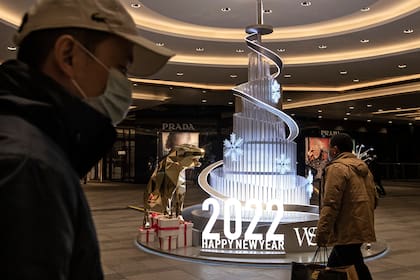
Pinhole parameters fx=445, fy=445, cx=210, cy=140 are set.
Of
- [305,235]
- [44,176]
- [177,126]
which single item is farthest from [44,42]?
[177,126]

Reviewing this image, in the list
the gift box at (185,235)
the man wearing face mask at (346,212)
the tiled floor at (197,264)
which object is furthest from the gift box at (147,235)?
the man wearing face mask at (346,212)

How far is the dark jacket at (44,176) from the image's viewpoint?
0.64 meters

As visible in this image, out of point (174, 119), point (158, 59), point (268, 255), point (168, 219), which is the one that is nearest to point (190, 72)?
point (168, 219)

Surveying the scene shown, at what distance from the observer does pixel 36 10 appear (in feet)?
2.89

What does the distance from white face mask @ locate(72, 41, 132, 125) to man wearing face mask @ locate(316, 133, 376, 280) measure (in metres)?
2.88

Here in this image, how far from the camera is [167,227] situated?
6117 millimetres

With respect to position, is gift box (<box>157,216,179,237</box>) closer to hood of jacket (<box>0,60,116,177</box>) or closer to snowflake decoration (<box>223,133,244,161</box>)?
snowflake decoration (<box>223,133,244,161</box>)

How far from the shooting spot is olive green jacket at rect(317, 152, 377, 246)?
11.8ft

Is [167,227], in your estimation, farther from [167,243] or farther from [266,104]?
[266,104]

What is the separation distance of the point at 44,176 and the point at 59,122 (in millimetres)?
139

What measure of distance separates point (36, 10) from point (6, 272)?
51 cm

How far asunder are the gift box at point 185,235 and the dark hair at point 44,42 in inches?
217

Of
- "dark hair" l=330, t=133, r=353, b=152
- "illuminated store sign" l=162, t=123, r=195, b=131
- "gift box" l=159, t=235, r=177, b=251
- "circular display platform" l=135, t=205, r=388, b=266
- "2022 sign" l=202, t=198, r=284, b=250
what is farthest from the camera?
"illuminated store sign" l=162, t=123, r=195, b=131

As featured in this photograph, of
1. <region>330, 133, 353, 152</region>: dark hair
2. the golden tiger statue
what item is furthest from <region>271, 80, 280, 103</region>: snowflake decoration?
<region>330, 133, 353, 152</region>: dark hair
